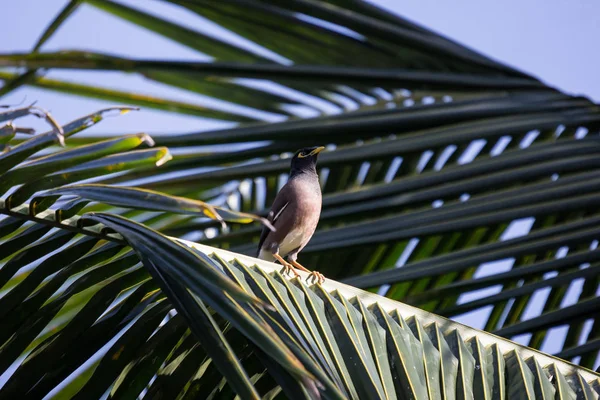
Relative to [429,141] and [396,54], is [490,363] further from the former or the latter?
[396,54]

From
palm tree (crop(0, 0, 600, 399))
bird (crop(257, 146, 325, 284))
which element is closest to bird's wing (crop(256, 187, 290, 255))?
bird (crop(257, 146, 325, 284))

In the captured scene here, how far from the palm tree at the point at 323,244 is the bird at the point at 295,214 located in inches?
11.6

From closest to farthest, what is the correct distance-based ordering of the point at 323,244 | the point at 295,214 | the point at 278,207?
the point at 323,244 → the point at 295,214 → the point at 278,207

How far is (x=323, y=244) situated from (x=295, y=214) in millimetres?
1576

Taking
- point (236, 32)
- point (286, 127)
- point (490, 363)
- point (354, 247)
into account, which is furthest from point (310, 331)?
point (236, 32)

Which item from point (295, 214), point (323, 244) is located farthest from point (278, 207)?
point (323, 244)

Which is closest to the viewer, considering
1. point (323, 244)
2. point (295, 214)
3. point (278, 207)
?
point (323, 244)

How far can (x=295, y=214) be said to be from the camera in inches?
166

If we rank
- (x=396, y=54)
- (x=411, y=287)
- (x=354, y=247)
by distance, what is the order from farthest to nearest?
(x=396, y=54) → (x=411, y=287) → (x=354, y=247)

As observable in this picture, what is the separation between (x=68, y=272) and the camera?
2107mm

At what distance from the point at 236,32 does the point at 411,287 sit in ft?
4.72

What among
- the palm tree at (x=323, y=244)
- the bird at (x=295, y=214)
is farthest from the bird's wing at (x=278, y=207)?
the palm tree at (x=323, y=244)

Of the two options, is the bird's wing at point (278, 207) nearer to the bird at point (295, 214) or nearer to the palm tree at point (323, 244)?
the bird at point (295, 214)

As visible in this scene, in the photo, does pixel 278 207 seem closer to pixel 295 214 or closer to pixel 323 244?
pixel 295 214
